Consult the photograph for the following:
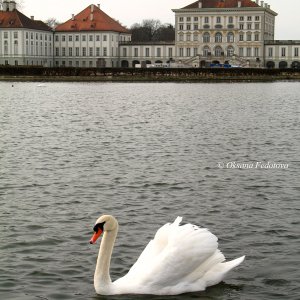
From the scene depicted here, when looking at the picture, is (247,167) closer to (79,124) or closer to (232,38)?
(79,124)

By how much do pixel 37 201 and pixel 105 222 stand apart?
537 cm

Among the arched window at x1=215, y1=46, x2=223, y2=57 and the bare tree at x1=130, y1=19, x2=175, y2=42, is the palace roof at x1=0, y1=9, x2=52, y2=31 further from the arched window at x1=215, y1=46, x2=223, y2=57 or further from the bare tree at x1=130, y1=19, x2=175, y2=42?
the bare tree at x1=130, y1=19, x2=175, y2=42

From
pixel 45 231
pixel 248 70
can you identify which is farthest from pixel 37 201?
pixel 248 70

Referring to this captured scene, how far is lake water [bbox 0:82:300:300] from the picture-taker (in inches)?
364

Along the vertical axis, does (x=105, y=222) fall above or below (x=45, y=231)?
above

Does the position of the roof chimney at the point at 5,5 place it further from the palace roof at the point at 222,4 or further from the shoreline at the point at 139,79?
the shoreline at the point at 139,79

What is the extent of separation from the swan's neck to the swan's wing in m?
0.18

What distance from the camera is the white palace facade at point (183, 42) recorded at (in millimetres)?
122312

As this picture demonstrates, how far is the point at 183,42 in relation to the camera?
418 feet

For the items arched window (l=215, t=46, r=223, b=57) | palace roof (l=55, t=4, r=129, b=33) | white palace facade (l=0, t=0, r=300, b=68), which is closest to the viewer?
white palace facade (l=0, t=0, r=300, b=68)

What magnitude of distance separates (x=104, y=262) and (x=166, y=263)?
66cm

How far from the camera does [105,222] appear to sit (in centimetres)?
814

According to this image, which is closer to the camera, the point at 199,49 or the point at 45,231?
the point at 45,231

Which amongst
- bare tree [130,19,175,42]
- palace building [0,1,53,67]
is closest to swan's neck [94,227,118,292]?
palace building [0,1,53,67]
